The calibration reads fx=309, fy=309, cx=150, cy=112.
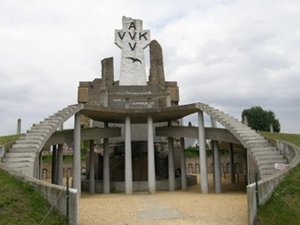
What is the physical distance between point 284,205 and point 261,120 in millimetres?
41064

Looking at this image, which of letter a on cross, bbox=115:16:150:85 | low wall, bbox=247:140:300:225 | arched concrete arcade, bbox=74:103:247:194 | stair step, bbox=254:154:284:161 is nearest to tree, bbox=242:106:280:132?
letter a on cross, bbox=115:16:150:85

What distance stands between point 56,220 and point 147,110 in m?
13.4

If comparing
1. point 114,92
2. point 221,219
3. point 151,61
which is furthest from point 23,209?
point 151,61

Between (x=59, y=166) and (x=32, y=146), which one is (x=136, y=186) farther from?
(x=32, y=146)

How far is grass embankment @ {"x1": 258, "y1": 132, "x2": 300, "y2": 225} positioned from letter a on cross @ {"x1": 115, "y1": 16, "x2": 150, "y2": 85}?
22.7 m

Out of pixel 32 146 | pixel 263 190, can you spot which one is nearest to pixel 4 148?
pixel 32 146

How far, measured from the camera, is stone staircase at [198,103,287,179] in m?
14.7

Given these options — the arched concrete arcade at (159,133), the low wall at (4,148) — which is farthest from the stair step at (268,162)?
the low wall at (4,148)

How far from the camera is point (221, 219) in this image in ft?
37.3

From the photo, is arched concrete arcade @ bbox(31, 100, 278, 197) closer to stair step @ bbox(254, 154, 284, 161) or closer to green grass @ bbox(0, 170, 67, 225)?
stair step @ bbox(254, 154, 284, 161)

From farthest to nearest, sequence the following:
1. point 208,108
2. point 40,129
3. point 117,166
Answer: point 117,166 → point 208,108 → point 40,129

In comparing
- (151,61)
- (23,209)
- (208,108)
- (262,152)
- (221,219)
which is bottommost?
(221,219)

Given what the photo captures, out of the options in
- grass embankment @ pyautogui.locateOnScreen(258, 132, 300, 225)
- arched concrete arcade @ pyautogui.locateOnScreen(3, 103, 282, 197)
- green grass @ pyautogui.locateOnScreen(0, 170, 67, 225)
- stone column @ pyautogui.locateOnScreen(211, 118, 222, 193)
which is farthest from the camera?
stone column @ pyautogui.locateOnScreen(211, 118, 222, 193)

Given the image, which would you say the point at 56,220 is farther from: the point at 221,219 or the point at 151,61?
the point at 151,61
